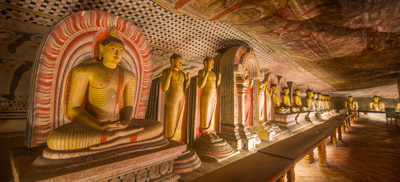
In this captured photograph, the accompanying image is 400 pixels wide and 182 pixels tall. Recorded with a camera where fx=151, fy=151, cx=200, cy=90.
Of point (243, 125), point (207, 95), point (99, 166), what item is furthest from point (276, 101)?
point (99, 166)

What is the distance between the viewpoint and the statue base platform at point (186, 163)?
7.75 feet

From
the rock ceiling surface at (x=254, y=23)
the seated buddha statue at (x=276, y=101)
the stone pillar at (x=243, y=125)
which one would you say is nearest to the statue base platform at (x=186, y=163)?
the stone pillar at (x=243, y=125)

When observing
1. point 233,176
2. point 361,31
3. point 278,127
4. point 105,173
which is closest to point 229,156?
point 233,176

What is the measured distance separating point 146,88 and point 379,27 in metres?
4.78

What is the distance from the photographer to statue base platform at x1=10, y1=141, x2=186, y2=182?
1123 mm

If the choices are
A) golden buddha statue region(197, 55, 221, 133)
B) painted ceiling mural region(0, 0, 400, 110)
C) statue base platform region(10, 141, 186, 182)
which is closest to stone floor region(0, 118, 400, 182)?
statue base platform region(10, 141, 186, 182)

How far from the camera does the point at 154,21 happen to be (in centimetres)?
278

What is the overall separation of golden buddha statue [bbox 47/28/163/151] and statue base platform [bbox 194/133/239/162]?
138 centimetres

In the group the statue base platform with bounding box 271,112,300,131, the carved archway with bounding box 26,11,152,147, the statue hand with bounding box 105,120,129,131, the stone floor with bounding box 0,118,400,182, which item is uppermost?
the carved archway with bounding box 26,11,152,147

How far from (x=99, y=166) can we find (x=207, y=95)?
2.40m

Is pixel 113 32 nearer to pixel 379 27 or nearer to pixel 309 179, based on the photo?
pixel 309 179

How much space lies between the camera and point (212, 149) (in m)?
2.96

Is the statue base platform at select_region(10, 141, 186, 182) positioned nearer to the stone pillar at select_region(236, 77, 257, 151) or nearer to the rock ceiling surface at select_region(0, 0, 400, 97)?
the rock ceiling surface at select_region(0, 0, 400, 97)

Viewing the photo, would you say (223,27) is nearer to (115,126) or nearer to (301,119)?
(115,126)
